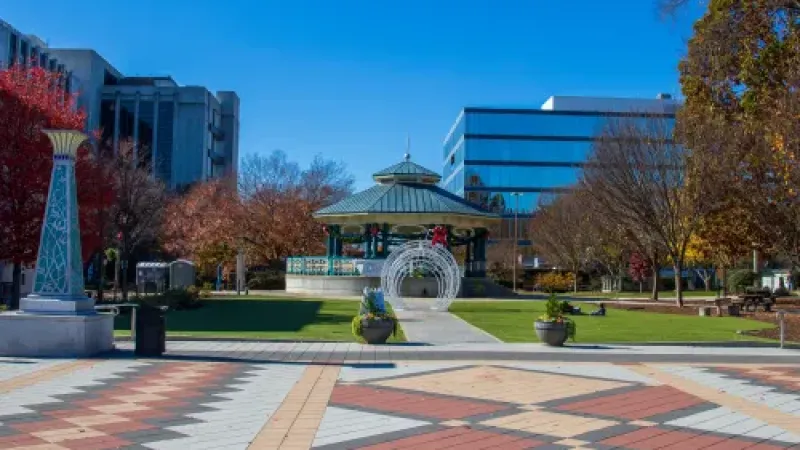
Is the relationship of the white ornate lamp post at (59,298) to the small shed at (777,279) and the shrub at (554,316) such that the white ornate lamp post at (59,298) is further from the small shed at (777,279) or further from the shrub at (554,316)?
the small shed at (777,279)

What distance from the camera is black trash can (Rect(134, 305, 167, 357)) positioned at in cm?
1538

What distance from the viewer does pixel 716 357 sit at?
16.5 metres

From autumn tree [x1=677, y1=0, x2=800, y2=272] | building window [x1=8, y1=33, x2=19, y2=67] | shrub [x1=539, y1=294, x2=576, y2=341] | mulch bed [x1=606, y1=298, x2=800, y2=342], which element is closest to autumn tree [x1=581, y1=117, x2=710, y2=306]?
autumn tree [x1=677, y1=0, x2=800, y2=272]

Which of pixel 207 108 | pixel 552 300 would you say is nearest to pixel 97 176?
pixel 552 300

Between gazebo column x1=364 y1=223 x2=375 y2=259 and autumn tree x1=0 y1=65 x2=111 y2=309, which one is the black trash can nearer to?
autumn tree x1=0 y1=65 x2=111 y2=309

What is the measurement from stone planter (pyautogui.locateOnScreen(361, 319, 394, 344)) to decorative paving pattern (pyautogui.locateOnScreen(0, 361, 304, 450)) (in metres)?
4.07

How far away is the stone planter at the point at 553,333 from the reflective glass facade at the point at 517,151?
7043 centimetres

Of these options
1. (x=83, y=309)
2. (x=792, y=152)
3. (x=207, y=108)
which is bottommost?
(x=83, y=309)

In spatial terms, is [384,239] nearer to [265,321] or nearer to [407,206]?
[407,206]

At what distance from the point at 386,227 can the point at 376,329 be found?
28.1 m

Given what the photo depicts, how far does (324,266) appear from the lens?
46375mm

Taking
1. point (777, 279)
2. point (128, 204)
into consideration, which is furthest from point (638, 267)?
point (128, 204)

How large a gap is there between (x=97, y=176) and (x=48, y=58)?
4679 centimetres

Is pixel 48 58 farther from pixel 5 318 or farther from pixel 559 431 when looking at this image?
pixel 559 431
